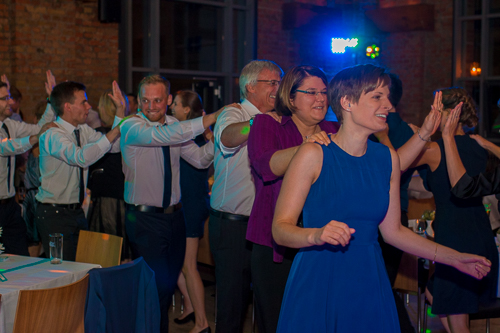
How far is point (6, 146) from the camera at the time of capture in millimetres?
4215

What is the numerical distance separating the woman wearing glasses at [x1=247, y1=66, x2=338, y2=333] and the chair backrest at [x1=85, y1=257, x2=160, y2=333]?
2.46 ft

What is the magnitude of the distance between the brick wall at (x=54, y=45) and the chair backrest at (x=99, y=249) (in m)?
3.93

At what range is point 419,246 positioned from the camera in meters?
2.11

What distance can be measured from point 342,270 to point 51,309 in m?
1.36

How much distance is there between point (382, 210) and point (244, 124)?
101cm

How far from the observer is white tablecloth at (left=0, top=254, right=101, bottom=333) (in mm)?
2611

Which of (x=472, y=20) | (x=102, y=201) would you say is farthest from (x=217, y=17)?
(x=102, y=201)

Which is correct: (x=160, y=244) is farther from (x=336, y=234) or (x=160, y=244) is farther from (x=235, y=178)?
(x=336, y=234)

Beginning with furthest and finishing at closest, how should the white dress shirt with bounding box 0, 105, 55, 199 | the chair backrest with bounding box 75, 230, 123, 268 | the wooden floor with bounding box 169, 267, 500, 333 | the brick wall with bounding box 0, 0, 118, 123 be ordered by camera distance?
the brick wall with bounding box 0, 0, 118, 123 → the wooden floor with bounding box 169, 267, 500, 333 → the white dress shirt with bounding box 0, 105, 55, 199 → the chair backrest with bounding box 75, 230, 123, 268

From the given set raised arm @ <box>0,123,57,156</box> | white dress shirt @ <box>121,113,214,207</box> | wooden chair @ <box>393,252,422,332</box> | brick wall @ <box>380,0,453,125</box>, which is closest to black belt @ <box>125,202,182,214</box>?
white dress shirt @ <box>121,113,214,207</box>

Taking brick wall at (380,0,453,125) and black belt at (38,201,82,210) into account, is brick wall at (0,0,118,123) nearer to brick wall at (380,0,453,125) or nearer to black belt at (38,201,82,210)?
black belt at (38,201,82,210)

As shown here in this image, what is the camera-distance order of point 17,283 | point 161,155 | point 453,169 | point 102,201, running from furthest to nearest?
point 102,201 → point 161,155 → point 453,169 → point 17,283

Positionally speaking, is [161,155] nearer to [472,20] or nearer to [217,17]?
[217,17]

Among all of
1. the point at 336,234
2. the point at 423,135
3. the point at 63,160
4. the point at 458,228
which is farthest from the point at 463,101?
the point at 63,160
